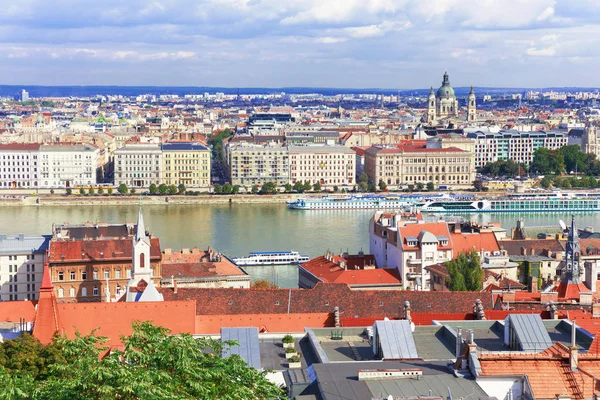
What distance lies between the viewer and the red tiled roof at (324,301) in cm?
891

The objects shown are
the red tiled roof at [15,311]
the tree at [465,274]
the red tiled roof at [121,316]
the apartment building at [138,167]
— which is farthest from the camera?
the apartment building at [138,167]

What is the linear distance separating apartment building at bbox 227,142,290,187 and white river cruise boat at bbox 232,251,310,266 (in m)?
14.2

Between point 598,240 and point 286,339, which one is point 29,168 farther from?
point 286,339

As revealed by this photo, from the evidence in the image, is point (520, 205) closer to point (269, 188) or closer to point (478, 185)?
point (478, 185)

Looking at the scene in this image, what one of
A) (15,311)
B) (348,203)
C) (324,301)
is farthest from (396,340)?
(348,203)

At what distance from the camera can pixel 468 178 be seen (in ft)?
108

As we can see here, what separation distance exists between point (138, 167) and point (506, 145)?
13565mm

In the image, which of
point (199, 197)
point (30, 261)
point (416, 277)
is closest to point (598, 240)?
point (416, 277)

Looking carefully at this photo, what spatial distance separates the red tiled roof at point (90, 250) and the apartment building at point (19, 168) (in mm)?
19184

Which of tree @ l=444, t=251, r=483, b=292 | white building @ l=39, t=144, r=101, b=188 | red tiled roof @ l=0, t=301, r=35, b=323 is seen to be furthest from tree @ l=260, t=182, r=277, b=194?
red tiled roof @ l=0, t=301, r=35, b=323

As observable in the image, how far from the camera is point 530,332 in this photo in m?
5.90

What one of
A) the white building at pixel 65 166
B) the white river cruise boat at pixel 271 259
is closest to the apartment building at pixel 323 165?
the white building at pixel 65 166

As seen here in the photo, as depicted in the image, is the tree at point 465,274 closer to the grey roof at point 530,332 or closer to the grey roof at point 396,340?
the grey roof at point 530,332

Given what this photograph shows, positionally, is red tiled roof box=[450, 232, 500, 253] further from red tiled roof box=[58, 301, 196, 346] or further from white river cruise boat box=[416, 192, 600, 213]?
white river cruise boat box=[416, 192, 600, 213]
